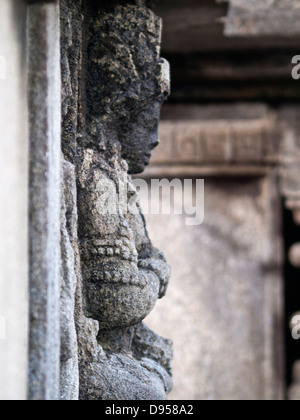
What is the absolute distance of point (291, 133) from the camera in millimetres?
Answer: 3484

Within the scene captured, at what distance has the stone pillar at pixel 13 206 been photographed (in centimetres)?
110

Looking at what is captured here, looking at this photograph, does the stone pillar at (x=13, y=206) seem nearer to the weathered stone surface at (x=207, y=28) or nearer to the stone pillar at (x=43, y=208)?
the stone pillar at (x=43, y=208)

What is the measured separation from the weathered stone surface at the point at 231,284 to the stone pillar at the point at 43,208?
7.52 ft

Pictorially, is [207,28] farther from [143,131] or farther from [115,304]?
[115,304]

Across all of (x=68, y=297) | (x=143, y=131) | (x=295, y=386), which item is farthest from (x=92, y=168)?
(x=295, y=386)

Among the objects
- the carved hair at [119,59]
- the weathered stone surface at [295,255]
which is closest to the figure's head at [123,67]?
the carved hair at [119,59]

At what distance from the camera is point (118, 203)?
157 centimetres

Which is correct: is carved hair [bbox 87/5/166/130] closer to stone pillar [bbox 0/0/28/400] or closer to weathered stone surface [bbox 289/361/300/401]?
stone pillar [bbox 0/0/28/400]

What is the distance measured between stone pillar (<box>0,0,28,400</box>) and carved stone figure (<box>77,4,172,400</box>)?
0.33 meters

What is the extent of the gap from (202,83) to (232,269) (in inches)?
33.7

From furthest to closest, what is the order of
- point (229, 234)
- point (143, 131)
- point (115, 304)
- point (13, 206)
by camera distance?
point (229, 234), point (143, 131), point (115, 304), point (13, 206)

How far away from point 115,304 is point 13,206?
440 mm
